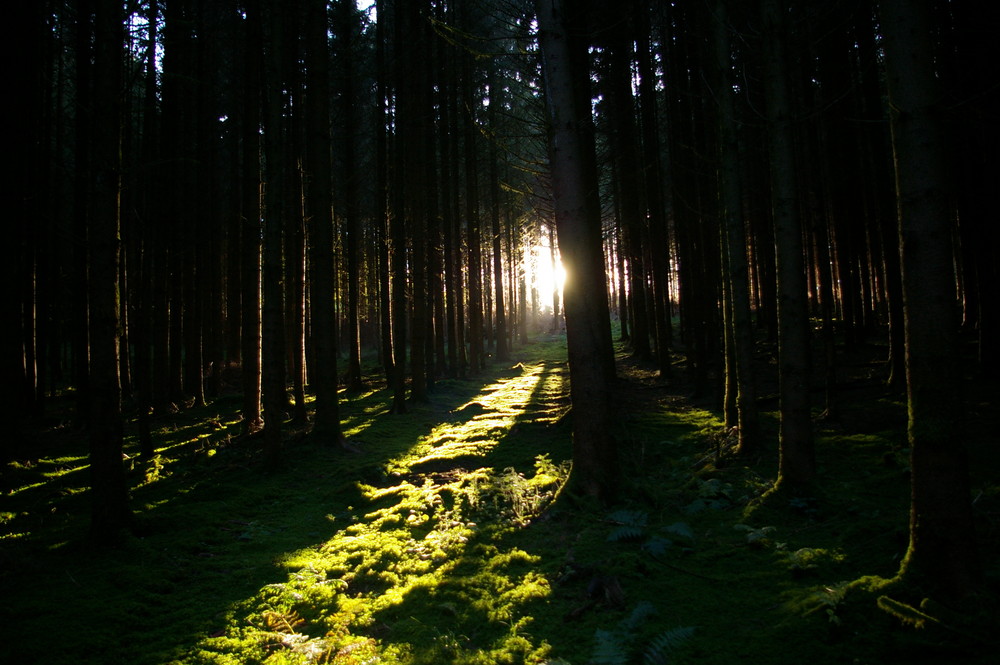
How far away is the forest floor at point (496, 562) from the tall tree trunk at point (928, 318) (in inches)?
12.6

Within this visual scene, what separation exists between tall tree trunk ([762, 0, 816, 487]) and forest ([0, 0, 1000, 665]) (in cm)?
3

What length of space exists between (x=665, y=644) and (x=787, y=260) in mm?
4516

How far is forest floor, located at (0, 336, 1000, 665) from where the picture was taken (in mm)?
3324

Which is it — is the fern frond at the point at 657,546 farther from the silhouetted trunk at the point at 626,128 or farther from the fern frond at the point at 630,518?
the silhouetted trunk at the point at 626,128

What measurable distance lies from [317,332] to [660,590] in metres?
9.35

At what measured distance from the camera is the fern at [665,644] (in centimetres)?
306

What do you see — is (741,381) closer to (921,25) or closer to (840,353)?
(921,25)

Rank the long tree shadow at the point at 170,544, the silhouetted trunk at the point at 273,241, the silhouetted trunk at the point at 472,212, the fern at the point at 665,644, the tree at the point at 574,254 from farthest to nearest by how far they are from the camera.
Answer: the silhouetted trunk at the point at 472,212 < the silhouetted trunk at the point at 273,241 < the tree at the point at 574,254 < the long tree shadow at the point at 170,544 < the fern at the point at 665,644

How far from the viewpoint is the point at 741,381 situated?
7.78 meters

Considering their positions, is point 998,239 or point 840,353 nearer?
point 998,239

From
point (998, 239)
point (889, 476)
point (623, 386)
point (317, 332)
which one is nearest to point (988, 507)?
point (889, 476)

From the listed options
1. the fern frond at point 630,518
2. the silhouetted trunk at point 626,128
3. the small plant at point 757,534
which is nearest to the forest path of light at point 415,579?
the fern frond at point 630,518

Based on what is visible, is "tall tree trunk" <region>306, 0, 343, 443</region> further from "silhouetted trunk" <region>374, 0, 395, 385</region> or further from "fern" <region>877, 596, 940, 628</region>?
"fern" <region>877, 596, 940, 628</region>

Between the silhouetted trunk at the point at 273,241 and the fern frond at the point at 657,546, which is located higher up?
the silhouetted trunk at the point at 273,241
